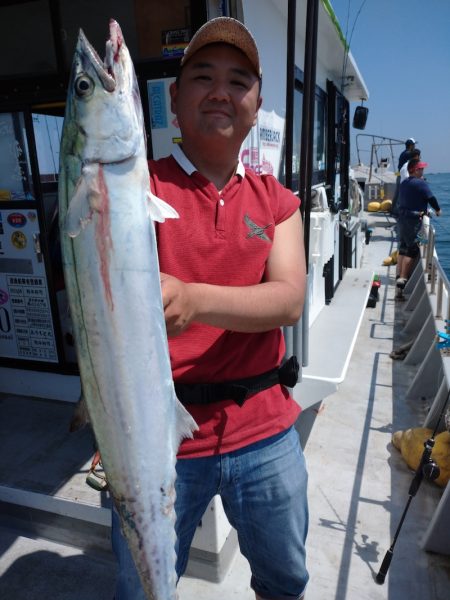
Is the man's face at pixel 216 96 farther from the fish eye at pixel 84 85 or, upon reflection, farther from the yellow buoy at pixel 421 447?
the yellow buoy at pixel 421 447

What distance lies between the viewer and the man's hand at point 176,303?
4.34ft

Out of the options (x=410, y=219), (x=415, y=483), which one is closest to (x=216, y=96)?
(x=415, y=483)

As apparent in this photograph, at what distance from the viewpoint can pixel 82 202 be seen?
1217 mm

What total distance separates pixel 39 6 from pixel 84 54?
12.2ft

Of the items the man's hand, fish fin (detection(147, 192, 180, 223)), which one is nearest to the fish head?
fish fin (detection(147, 192, 180, 223))

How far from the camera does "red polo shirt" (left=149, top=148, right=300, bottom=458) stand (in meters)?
1.61

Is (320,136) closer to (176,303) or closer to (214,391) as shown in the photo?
(214,391)

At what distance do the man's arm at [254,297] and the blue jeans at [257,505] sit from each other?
0.54 metres

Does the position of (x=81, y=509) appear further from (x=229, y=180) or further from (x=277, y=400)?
(x=229, y=180)

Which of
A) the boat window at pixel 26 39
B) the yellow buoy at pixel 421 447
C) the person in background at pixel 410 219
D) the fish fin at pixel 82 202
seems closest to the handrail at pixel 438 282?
the yellow buoy at pixel 421 447

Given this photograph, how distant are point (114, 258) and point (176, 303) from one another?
211 millimetres

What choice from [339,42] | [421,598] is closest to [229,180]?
[421,598]

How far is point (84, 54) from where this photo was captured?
120 cm

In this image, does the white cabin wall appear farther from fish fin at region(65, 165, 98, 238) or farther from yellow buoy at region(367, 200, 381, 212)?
yellow buoy at region(367, 200, 381, 212)
